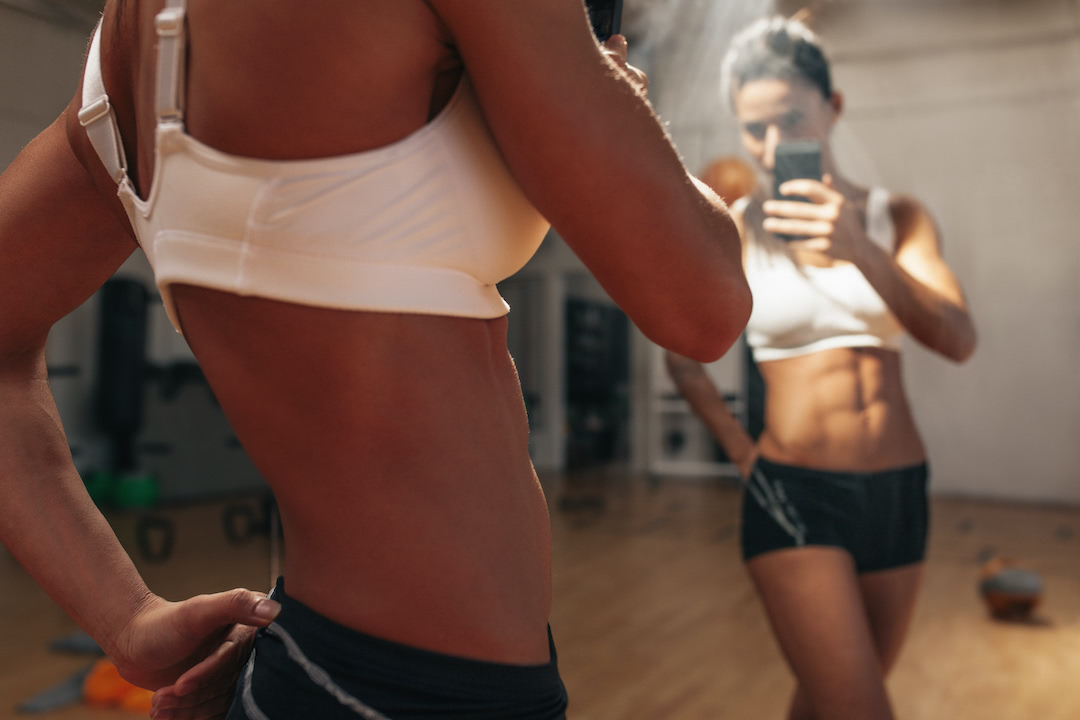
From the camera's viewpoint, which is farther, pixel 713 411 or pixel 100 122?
pixel 713 411

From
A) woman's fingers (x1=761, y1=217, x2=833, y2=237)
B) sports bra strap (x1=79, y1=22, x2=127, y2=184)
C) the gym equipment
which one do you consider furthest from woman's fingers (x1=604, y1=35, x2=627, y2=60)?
the gym equipment

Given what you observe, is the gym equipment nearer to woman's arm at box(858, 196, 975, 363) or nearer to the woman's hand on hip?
woman's arm at box(858, 196, 975, 363)

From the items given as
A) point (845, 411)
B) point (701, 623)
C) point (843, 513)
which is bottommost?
point (701, 623)

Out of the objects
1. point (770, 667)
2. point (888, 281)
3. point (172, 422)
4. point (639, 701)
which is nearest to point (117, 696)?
point (639, 701)

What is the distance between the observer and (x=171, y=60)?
0.43 metres

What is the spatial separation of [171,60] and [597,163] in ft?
0.69

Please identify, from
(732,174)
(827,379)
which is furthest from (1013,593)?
(827,379)

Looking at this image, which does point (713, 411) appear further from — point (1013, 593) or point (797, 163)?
point (1013, 593)

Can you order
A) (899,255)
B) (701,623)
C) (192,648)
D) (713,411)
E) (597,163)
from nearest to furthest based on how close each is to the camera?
(597,163)
(192,648)
(899,255)
(713,411)
(701,623)

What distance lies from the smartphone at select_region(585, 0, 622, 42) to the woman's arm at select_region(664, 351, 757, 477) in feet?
3.59

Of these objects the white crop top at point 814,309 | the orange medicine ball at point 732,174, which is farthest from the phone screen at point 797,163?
the orange medicine ball at point 732,174

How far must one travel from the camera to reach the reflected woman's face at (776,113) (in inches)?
59.8

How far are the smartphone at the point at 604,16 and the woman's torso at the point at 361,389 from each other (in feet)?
0.45

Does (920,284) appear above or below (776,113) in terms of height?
below
